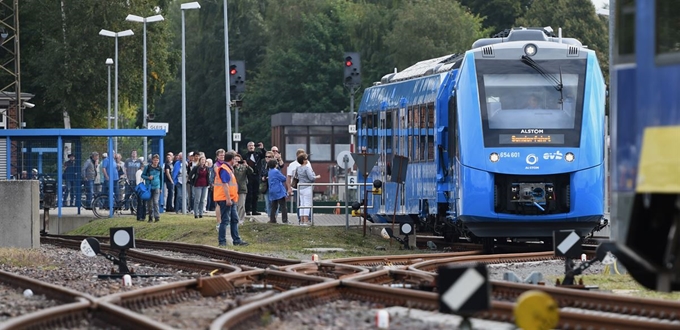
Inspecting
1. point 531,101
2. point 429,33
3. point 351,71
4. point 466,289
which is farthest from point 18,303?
point 429,33

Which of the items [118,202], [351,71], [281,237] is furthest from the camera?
[351,71]

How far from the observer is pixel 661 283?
9.88m

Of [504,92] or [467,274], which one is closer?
[467,274]

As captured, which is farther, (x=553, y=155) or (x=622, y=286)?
(x=553, y=155)

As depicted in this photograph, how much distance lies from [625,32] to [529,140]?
11461 millimetres

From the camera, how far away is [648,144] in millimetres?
10234

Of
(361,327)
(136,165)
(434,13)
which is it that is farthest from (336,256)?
(434,13)

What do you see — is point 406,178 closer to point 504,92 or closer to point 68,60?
point 504,92

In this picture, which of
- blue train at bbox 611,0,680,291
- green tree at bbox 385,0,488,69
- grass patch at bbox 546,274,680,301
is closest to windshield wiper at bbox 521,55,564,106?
grass patch at bbox 546,274,680,301

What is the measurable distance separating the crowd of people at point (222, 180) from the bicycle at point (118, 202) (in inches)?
5.6

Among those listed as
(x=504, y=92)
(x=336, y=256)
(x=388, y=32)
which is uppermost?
(x=388, y=32)

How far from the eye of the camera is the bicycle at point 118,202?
3712 cm

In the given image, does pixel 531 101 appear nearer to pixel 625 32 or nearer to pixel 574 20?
pixel 625 32

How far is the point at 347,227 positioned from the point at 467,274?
19854 millimetres
